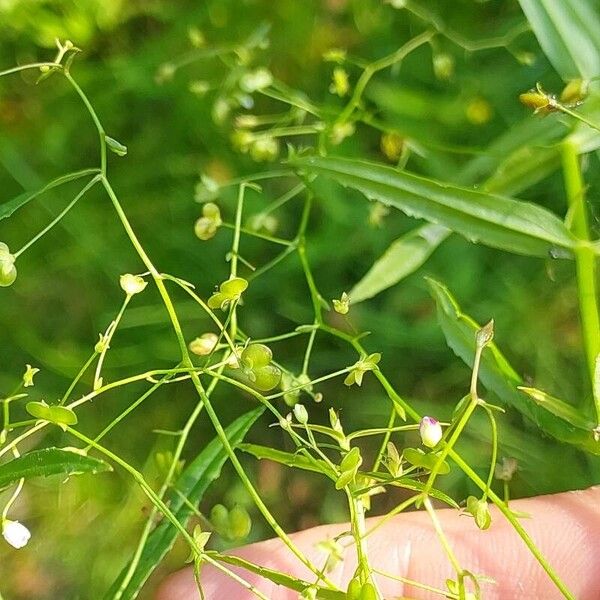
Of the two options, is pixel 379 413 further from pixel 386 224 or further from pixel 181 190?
pixel 181 190

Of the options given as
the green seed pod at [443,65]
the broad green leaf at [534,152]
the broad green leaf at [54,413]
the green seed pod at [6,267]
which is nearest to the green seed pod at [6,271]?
the green seed pod at [6,267]

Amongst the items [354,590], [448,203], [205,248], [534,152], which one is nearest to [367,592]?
[354,590]

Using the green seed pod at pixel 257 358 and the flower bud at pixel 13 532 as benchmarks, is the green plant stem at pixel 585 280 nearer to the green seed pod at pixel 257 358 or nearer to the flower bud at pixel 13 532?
the green seed pod at pixel 257 358

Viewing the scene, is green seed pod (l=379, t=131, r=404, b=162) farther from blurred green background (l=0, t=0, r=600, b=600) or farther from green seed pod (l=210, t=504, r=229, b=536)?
green seed pod (l=210, t=504, r=229, b=536)

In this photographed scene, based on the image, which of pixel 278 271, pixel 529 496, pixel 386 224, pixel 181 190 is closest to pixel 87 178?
pixel 181 190

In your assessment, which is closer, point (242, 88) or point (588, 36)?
point (588, 36)

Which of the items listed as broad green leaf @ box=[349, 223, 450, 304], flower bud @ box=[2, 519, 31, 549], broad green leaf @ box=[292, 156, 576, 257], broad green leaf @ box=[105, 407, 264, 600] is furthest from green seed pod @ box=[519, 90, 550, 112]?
flower bud @ box=[2, 519, 31, 549]
